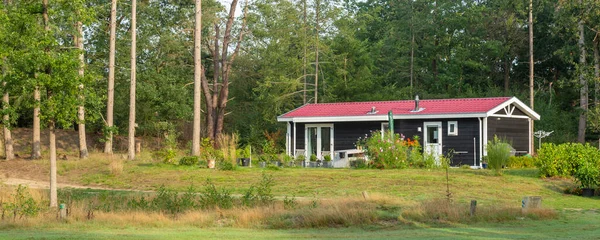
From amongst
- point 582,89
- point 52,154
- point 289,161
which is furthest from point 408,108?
point 52,154

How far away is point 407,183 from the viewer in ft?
63.7

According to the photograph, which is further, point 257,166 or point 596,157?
point 257,166

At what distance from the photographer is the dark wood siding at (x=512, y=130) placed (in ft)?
89.5

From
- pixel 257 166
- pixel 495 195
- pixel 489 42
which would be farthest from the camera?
pixel 489 42

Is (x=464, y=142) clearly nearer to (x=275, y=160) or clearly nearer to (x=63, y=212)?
(x=275, y=160)

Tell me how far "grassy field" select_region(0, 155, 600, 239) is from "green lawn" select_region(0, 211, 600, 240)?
16 millimetres

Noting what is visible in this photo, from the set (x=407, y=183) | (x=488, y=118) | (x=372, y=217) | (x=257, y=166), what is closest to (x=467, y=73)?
(x=488, y=118)

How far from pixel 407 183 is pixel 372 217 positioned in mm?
5788

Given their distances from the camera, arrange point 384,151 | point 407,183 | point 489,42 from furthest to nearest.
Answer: point 489,42
point 384,151
point 407,183

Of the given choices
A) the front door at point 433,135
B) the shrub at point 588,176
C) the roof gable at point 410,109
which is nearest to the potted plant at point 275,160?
the roof gable at point 410,109

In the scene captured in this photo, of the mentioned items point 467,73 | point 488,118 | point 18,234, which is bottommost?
point 18,234

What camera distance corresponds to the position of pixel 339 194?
17953mm

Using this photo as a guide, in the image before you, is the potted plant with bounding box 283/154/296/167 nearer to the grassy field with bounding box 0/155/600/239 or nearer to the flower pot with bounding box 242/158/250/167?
the flower pot with bounding box 242/158/250/167

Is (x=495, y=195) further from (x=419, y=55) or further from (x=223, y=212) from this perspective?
(x=419, y=55)
